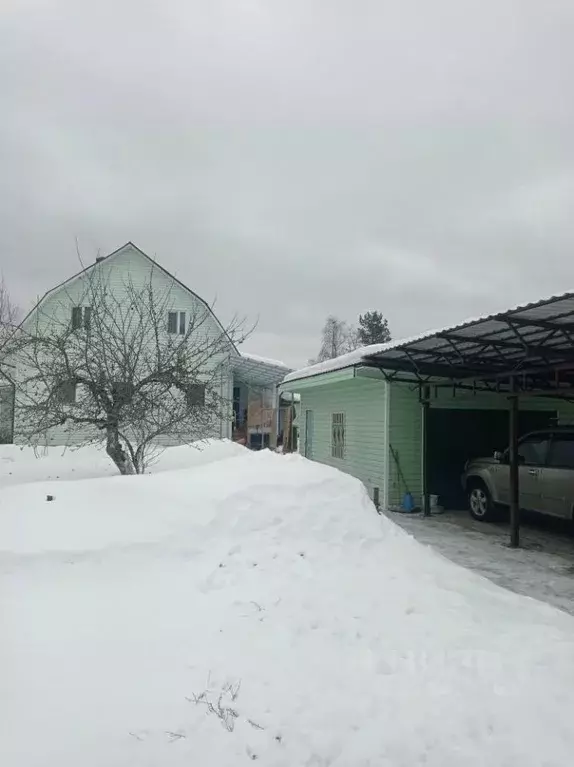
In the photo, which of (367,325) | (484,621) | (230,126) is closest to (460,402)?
(230,126)

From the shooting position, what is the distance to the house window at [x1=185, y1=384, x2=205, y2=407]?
10.8 m

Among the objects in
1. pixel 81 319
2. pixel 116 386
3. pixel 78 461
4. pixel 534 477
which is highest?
pixel 81 319

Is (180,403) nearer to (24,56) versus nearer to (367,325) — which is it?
(24,56)

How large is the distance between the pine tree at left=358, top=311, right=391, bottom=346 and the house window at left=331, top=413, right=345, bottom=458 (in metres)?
40.5

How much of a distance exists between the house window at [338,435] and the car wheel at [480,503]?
4232 millimetres

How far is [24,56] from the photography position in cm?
778

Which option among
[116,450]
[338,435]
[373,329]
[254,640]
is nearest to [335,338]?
[373,329]

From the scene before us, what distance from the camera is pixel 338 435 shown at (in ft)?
50.3

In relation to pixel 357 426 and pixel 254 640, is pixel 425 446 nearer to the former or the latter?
pixel 357 426

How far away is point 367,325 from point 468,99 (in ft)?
159

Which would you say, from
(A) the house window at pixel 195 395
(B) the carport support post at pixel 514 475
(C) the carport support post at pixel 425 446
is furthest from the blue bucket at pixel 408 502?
(A) the house window at pixel 195 395

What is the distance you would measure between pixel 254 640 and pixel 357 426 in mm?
10398

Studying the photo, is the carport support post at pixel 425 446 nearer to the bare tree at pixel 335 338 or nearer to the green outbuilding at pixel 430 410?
the green outbuilding at pixel 430 410

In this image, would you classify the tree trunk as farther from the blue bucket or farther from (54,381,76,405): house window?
the blue bucket
